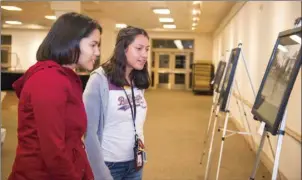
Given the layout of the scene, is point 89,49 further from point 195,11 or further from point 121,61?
point 195,11

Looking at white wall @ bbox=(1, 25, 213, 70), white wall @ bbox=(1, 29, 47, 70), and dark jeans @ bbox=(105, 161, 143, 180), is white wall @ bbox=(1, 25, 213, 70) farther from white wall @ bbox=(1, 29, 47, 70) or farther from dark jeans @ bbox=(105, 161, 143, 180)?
dark jeans @ bbox=(105, 161, 143, 180)

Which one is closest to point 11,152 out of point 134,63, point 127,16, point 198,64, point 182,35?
point 134,63

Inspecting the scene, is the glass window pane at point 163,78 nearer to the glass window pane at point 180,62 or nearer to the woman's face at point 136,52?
the glass window pane at point 180,62

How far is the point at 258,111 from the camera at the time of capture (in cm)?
205

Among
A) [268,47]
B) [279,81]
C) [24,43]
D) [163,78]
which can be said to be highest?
[24,43]

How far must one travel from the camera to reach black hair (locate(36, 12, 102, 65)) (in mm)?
1165

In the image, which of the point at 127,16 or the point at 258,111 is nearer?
the point at 258,111

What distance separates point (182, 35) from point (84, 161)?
15.0m

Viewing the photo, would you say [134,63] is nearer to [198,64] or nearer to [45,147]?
[45,147]

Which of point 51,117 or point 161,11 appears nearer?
point 51,117

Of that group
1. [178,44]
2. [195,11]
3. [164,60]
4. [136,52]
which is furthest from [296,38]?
[164,60]

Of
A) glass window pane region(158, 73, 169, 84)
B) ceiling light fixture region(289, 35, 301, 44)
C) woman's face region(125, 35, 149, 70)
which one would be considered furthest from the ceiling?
woman's face region(125, 35, 149, 70)

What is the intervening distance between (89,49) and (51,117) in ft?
1.04

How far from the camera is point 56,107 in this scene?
104 centimetres
